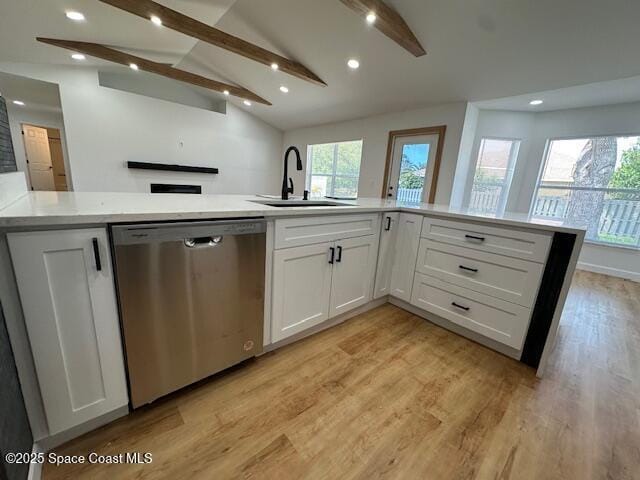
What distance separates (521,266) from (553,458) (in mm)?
928

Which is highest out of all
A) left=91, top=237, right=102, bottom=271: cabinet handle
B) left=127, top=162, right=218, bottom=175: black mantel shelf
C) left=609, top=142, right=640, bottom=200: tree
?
left=609, top=142, right=640, bottom=200: tree

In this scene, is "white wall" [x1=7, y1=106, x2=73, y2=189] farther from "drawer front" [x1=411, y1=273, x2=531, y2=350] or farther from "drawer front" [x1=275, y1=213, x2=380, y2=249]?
"drawer front" [x1=411, y1=273, x2=531, y2=350]

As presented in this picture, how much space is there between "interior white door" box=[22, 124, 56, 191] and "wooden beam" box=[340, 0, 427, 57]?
26.3ft

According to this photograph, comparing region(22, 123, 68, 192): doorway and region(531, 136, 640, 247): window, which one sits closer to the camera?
region(531, 136, 640, 247): window

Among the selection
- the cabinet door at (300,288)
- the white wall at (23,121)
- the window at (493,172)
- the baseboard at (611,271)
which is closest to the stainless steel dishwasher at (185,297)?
the cabinet door at (300,288)

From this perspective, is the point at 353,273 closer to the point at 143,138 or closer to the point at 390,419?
the point at 390,419

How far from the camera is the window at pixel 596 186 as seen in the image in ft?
12.1

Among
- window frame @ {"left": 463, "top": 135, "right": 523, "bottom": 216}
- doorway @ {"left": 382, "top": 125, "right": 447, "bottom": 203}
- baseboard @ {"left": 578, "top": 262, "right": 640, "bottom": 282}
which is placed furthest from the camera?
window frame @ {"left": 463, "top": 135, "right": 523, "bottom": 216}

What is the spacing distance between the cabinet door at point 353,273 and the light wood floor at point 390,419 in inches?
10.3

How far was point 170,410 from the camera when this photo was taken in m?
1.17

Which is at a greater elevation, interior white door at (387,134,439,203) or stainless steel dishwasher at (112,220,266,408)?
interior white door at (387,134,439,203)

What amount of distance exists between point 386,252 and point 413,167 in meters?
3.07

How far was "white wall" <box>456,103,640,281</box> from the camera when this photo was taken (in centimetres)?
370

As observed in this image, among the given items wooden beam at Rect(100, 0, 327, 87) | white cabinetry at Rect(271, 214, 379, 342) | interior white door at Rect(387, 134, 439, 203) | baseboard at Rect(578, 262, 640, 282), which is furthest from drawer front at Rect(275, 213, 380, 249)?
baseboard at Rect(578, 262, 640, 282)
